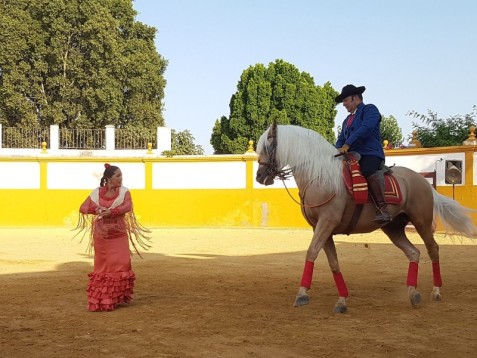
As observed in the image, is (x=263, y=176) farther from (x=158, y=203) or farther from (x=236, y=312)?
(x=158, y=203)

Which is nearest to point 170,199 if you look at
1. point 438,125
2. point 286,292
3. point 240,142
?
point 438,125

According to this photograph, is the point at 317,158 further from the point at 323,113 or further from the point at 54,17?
the point at 323,113

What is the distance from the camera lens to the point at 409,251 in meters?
7.29

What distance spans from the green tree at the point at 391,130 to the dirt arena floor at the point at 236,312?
3511 cm

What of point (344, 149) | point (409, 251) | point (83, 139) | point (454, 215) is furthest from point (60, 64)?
point (409, 251)

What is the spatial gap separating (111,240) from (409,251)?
3.42 m

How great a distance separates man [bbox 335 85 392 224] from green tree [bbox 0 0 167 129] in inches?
1358

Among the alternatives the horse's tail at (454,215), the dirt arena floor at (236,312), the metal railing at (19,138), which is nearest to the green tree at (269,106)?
the metal railing at (19,138)

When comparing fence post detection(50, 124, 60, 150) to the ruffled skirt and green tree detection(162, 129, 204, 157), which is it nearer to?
green tree detection(162, 129, 204, 157)

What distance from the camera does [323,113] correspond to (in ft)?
167

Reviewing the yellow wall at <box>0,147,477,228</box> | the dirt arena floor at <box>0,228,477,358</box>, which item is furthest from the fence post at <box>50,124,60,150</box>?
the dirt arena floor at <box>0,228,477,358</box>

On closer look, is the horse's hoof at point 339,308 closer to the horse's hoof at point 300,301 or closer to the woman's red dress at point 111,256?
the horse's hoof at point 300,301

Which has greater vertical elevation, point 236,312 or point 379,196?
point 379,196

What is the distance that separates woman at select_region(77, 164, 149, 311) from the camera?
22.7ft
